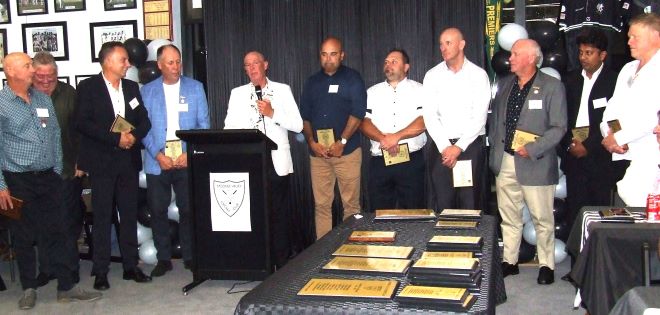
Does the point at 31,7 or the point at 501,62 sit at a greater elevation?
the point at 31,7

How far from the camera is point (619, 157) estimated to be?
12.2 feet

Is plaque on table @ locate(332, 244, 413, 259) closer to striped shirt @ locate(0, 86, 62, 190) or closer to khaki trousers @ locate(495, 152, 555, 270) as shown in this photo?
khaki trousers @ locate(495, 152, 555, 270)

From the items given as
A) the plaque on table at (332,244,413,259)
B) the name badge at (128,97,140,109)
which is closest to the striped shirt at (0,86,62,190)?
the name badge at (128,97,140,109)

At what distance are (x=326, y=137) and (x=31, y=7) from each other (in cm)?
345

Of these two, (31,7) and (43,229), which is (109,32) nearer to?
(31,7)

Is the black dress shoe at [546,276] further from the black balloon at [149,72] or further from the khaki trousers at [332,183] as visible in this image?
the black balloon at [149,72]

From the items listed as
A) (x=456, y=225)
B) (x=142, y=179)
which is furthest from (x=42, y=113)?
(x=456, y=225)

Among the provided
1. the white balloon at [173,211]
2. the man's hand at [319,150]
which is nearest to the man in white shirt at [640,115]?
the man's hand at [319,150]

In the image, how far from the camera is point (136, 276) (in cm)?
458

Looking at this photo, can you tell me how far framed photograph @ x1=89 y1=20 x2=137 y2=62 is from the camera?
19.6ft

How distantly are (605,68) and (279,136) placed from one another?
221 cm

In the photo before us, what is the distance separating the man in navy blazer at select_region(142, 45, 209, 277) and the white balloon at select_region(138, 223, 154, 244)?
0.30 meters

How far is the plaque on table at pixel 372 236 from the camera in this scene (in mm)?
2570

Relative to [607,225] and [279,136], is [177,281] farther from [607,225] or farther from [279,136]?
[607,225]
